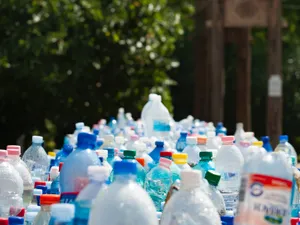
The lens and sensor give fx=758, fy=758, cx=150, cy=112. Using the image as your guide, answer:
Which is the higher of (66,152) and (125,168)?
(125,168)

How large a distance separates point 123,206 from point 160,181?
137 cm

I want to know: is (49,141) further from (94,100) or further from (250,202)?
(250,202)

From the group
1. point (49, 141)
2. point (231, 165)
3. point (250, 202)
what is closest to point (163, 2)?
point (49, 141)

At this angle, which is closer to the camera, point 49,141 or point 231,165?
point 231,165

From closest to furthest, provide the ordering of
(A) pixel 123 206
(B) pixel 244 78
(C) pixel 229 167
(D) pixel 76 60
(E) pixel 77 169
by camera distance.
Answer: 1. (A) pixel 123 206
2. (E) pixel 77 169
3. (C) pixel 229 167
4. (D) pixel 76 60
5. (B) pixel 244 78

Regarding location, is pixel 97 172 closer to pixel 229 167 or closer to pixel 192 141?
pixel 229 167

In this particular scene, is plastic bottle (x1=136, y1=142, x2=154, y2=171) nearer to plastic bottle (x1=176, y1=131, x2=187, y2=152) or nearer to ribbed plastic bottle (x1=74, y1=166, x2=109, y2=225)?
plastic bottle (x1=176, y1=131, x2=187, y2=152)

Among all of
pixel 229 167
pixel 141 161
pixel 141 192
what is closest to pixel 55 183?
pixel 141 161

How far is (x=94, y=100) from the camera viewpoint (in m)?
10.4

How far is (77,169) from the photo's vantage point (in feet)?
8.45

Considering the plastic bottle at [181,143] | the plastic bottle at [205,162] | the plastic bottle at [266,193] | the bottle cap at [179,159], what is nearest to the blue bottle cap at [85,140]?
the plastic bottle at [266,193]

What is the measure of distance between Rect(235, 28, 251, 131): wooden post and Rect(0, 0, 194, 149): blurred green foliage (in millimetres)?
1930

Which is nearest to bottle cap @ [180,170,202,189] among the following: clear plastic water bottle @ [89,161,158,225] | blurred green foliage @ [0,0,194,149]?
clear plastic water bottle @ [89,161,158,225]

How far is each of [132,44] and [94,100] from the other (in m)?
1.00
